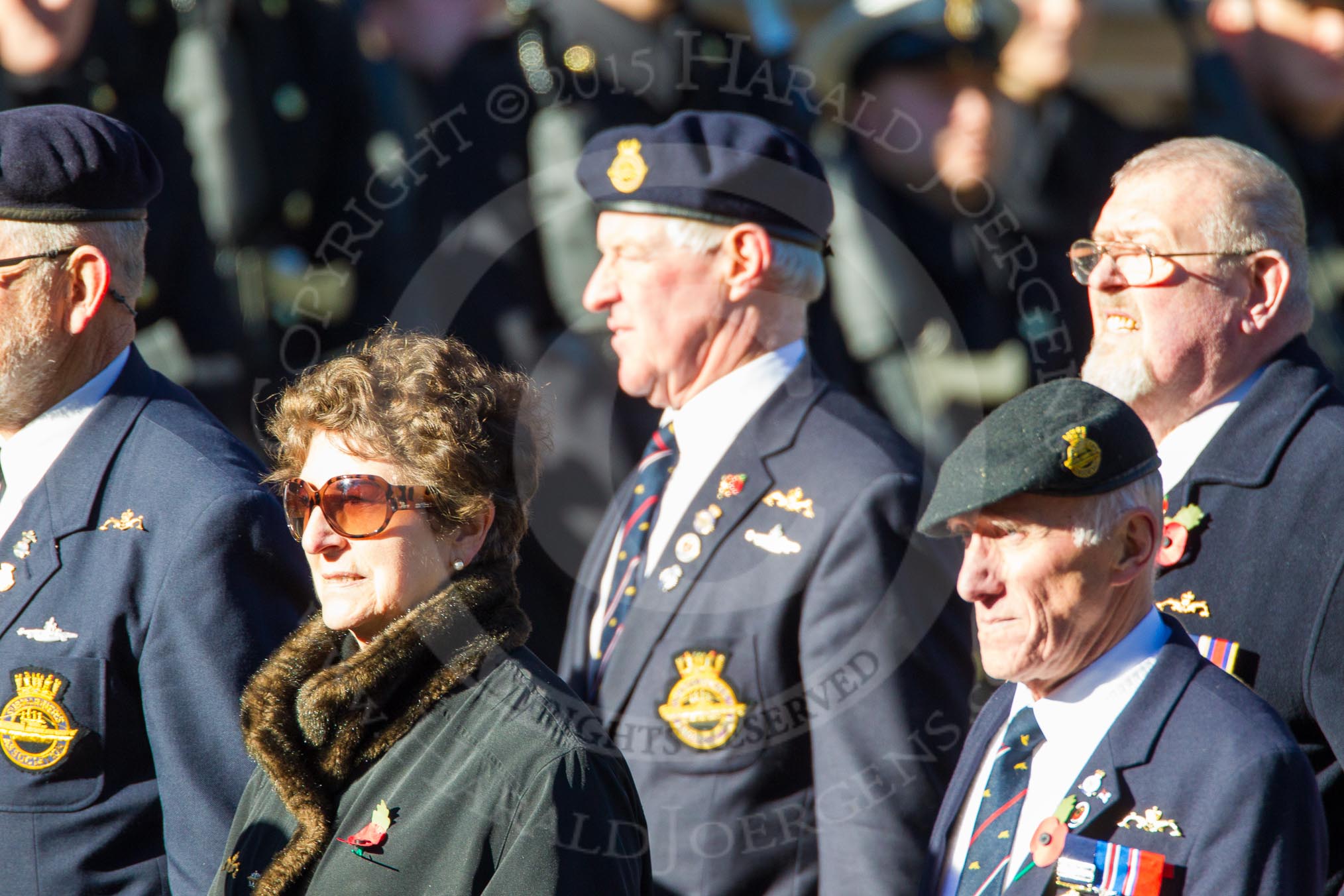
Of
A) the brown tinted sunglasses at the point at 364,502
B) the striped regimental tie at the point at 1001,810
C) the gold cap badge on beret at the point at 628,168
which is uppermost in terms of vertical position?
the gold cap badge on beret at the point at 628,168

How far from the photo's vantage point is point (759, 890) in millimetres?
3305

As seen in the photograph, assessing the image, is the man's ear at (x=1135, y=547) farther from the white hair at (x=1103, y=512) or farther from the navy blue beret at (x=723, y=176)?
the navy blue beret at (x=723, y=176)

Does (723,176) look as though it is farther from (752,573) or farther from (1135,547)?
(1135,547)

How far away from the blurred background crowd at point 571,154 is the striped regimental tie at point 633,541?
1.05 m

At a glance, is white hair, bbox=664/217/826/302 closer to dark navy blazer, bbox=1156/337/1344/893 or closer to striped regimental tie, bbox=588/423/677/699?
striped regimental tie, bbox=588/423/677/699

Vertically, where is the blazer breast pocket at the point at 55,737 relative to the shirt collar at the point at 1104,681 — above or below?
below

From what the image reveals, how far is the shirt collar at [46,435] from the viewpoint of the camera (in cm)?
323

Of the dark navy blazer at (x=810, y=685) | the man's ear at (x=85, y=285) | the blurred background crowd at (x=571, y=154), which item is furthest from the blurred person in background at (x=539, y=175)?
the man's ear at (x=85, y=285)

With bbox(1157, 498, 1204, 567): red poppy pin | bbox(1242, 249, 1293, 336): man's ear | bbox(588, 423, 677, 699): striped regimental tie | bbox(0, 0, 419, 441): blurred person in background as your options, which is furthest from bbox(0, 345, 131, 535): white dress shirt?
bbox(1242, 249, 1293, 336): man's ear

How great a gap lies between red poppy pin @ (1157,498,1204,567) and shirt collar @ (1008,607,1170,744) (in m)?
0.53

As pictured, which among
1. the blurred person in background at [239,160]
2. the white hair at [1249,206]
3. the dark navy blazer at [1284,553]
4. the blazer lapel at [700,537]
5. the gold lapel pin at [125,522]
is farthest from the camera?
the blurred person in background at [239,160]

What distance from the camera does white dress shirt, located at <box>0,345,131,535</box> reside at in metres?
3.22

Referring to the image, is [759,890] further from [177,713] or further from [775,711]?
[177,713]

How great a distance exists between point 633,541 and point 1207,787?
5.75 feet
